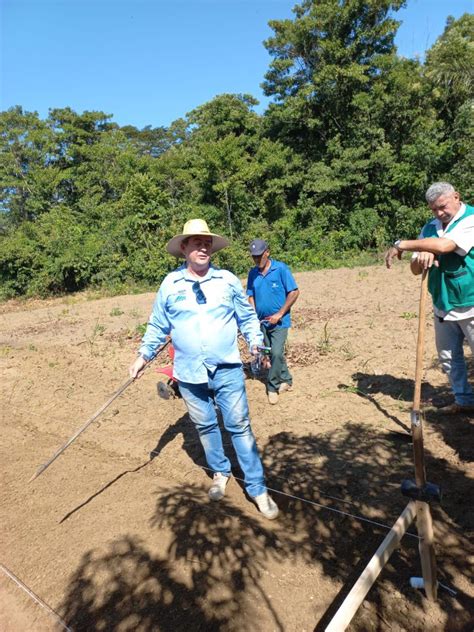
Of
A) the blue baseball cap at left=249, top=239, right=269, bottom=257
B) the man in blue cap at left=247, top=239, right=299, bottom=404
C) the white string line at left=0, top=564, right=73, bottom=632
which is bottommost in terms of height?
the white string line at left=0, top=564, right=73, bottom=632

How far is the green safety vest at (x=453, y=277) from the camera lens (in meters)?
3.36

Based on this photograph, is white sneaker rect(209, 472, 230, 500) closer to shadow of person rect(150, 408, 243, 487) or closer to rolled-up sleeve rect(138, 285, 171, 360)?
shadow of person rect(150, 408, 243, 487)

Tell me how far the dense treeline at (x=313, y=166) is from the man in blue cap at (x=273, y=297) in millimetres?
12744

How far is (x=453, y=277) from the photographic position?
345 centimetres

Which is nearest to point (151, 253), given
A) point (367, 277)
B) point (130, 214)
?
point (130, 214)

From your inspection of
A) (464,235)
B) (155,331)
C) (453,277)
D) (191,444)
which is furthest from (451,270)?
(191,444)

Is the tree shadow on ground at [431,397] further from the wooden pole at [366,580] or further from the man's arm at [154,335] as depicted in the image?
the man's arm at [154,335]

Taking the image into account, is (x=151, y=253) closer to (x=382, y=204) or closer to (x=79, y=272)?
(x=79, y=272)

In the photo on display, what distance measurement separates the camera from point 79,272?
1894 cm

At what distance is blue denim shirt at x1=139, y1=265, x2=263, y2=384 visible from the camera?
3.02m

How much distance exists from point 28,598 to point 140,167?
2377cm

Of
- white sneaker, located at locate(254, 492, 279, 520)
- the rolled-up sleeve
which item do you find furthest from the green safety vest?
the rolled-up sleeve

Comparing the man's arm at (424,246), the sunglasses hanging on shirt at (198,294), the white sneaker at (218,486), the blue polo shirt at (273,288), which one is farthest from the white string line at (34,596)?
the blue polo shirt at (273,288)

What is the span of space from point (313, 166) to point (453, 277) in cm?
1753
